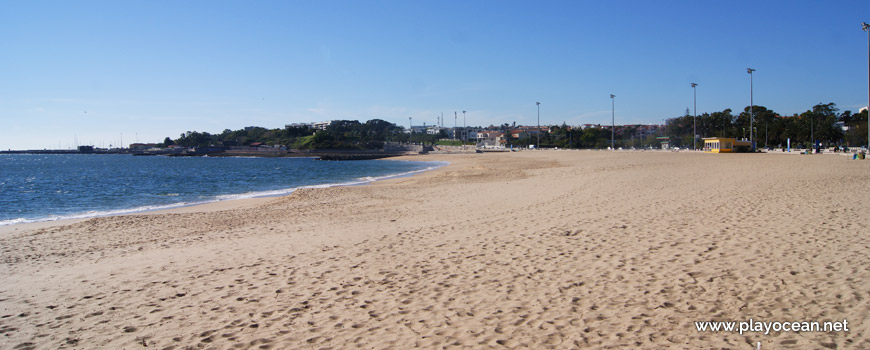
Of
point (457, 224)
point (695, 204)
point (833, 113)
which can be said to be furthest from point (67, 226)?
point (833, 113)

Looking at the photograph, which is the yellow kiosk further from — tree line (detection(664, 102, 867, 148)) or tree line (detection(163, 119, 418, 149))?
tree line (detection(163, 119, 418, 149))

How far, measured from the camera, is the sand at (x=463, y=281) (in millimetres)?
4297

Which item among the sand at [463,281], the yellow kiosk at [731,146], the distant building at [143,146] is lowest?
the sand at [463,281]

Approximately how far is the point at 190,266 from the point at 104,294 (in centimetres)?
137

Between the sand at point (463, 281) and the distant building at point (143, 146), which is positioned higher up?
the distant building at point (143, 146)

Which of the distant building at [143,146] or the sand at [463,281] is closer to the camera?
the sand at [463,281]

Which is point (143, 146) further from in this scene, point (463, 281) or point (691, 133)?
point (463, 281)

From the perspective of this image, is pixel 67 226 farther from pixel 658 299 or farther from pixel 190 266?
pixel 658 299

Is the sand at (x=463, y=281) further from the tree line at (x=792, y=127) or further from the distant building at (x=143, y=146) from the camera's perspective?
the distant building at (x=143, y=146)

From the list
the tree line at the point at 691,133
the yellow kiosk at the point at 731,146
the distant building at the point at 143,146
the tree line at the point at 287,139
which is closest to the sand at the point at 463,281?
the yellow kiosk at the point at 731,146

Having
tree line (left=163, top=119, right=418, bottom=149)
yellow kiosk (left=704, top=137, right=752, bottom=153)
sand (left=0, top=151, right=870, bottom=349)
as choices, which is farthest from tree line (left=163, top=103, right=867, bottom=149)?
sand (left=0, top=151, right=870, bottom=349)

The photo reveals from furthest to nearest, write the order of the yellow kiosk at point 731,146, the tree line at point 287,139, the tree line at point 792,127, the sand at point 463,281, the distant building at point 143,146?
the distant building at point 143,146, the tree line at point 287,139, the tree line at point 792,127, the yellow kiosk at point 731,146, the sand at point 463,281

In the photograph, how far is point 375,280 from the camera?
6.00 m

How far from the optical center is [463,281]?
575 centimetres
